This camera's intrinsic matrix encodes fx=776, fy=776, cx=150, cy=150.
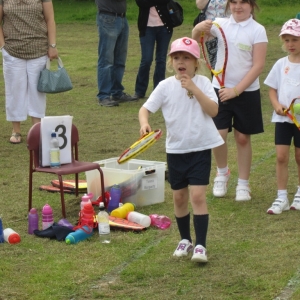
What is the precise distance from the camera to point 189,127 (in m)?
5.02

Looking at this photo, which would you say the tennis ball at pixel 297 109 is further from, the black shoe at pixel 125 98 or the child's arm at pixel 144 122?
the black shoe at pixel 125 98

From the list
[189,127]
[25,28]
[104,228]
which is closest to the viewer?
[189,127]

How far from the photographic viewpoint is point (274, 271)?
15.8 ft

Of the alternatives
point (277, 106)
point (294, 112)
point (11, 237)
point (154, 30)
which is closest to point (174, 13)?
point (154, 30)

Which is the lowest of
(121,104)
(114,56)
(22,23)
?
(121,104)

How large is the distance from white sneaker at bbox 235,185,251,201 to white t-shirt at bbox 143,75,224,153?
5.48 feet

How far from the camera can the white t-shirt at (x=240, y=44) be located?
21.3 feet

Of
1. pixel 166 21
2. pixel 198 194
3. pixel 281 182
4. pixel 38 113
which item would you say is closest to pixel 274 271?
pixel 198 194

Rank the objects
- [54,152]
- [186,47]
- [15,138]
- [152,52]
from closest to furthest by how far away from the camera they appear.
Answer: [186,47]
[54,152]
[15,138]
[152,52]

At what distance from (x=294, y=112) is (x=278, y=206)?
0.77 m

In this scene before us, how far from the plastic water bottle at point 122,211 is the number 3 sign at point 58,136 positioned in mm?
631

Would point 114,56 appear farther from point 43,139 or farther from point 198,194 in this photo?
point 198,194

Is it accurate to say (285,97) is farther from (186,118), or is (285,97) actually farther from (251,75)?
(186,118)

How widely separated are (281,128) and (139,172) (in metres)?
1.22
